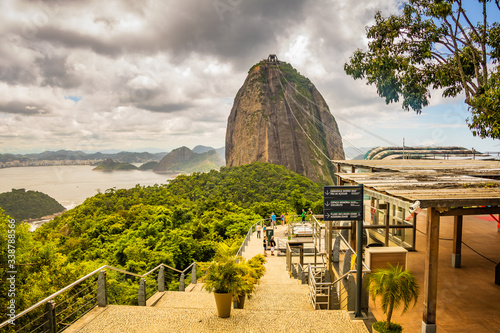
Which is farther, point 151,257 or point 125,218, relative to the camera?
point 125,218

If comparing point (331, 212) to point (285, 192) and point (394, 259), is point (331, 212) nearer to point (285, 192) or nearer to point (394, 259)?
point (394, 259)

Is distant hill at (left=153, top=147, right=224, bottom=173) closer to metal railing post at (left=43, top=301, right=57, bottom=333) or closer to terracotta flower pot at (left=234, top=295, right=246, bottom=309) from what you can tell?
terracotta flower pot at (left=234, top=295, right=246, bottom=309)

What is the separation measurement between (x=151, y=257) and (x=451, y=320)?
18846mm

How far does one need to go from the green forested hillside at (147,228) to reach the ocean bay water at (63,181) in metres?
21.2

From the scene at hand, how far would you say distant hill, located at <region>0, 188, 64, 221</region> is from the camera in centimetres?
5029

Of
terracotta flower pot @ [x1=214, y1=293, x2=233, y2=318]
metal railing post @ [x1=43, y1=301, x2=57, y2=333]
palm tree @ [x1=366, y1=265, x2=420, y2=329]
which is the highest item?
palm tree @ [x1=366, y1=265, x2=420, y2=329]

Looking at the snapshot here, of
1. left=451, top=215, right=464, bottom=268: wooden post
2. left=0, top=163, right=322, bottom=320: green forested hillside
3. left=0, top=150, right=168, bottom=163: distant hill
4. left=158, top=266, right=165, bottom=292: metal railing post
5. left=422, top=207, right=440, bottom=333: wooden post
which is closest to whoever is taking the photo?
left=422, top=207, right=440, bottom=333: wooden post

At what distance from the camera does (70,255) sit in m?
26.8

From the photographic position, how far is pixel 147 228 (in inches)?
1208

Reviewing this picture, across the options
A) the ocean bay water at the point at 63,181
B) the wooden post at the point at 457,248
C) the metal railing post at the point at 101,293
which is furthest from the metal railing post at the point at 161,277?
the ocean bay water at the point at 63,181

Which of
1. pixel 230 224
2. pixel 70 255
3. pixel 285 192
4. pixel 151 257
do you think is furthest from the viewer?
pixel 285 192

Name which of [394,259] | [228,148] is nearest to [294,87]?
[228,148]

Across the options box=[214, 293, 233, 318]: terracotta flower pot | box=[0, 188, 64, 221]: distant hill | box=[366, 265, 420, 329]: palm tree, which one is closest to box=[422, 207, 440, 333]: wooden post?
box=[366, 265, 420, 329]: palm tree

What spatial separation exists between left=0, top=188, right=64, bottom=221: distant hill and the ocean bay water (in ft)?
16.1
